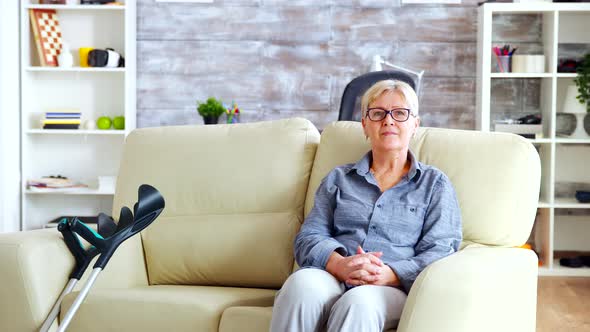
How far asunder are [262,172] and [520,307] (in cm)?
108

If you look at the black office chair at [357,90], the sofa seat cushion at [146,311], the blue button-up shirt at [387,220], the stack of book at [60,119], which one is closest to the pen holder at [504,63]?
the black office chair at [357,90]

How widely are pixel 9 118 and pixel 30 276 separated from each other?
3036mm

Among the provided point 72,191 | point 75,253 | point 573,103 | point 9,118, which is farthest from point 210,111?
point 75,253

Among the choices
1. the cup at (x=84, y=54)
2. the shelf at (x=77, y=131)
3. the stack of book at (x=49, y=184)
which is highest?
the cup at (x=84, y=54)

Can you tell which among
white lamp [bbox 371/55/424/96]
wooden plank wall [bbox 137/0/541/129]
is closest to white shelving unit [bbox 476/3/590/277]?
wooden plank wall [bbox 137/0/541/129]

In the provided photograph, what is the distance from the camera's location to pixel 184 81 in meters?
5.62

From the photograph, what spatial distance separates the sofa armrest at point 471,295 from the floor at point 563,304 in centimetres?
170

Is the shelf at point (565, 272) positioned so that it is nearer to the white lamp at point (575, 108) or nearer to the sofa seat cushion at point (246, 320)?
the white lamp at point (575, 108)

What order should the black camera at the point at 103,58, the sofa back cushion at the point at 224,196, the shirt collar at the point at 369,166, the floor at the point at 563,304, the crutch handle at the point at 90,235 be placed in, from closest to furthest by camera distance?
1. the crutch handle at the point at 90,235
2. the shirt collar at the point at 369,166
3. the sofa back cushion at the point at 224,196
4. the floor at the point at 563,304
5. the black camera at the point at 103,58

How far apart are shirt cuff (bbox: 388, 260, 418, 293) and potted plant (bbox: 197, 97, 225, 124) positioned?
3.04 meters

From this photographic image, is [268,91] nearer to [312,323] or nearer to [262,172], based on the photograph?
[262,172]

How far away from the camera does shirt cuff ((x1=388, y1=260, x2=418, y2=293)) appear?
2.37 m

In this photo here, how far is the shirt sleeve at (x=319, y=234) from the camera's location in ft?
8.17

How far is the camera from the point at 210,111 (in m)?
5.27
